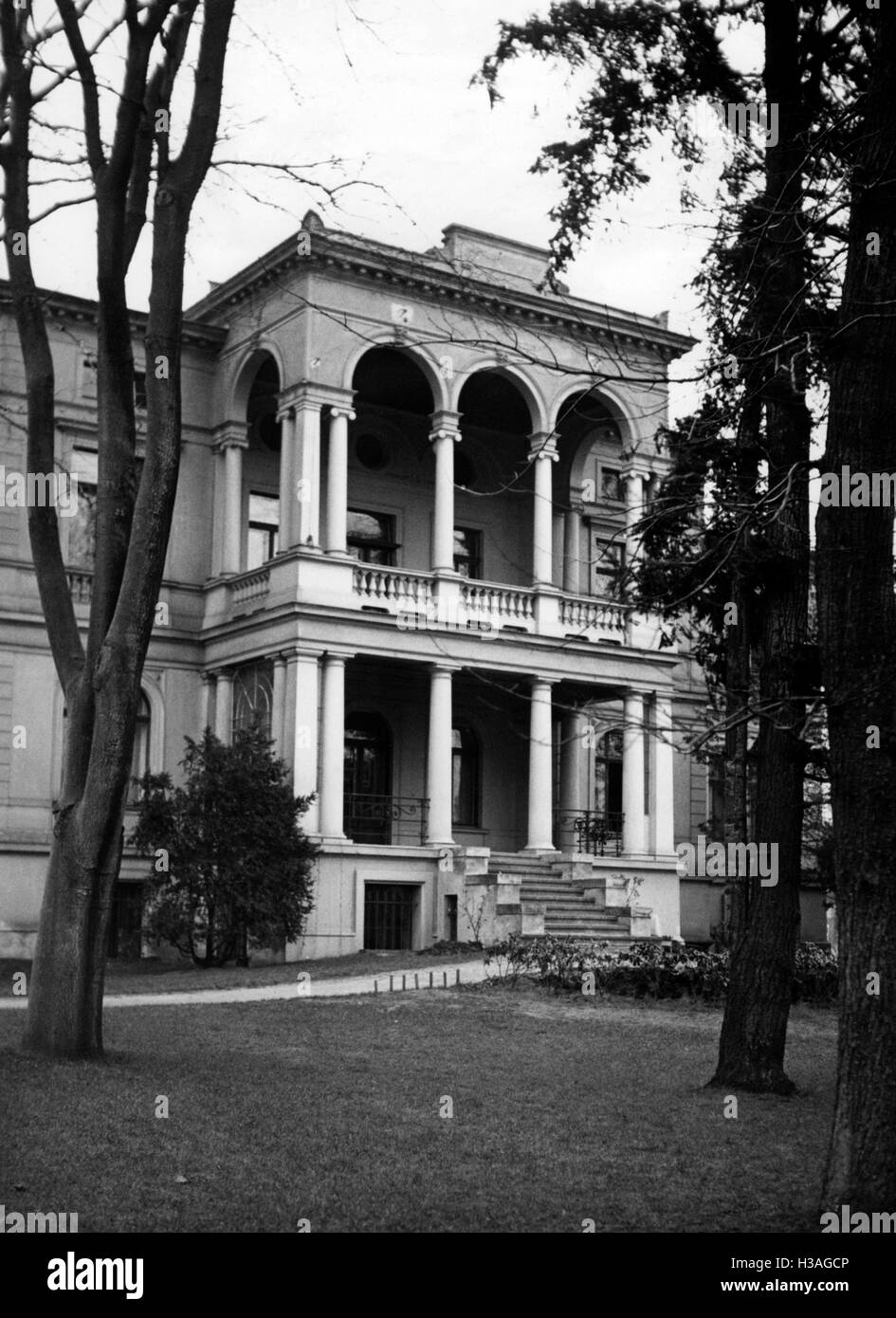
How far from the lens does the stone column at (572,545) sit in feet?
115

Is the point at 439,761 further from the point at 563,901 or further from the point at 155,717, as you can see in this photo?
the point at 155,717

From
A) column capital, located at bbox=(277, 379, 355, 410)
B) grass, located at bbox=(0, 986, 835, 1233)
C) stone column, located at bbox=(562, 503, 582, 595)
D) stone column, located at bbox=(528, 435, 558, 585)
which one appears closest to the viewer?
grass, located at bbox=(0, 986, 835, 1233)

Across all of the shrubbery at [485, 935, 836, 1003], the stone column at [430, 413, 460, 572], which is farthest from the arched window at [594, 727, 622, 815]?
the shrubbery at [485, 935, 836, 1003]

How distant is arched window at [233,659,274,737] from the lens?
97.9ft

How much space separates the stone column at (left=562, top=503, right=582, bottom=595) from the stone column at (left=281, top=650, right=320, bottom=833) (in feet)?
28.0

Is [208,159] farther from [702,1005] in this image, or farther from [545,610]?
[545,610]

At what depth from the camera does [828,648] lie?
819cm

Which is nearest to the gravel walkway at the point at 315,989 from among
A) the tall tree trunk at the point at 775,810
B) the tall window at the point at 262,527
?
the tall tree trunk at the point at 775,810

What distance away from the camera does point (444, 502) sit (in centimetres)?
3052

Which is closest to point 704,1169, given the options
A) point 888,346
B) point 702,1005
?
point 888,346

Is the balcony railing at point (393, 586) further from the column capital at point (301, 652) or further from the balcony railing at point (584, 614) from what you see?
the balcony railing at point (584, 614)

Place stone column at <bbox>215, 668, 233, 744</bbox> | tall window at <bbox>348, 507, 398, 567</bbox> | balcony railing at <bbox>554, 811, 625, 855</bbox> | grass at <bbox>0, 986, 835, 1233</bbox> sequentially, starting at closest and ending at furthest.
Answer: grass at <bbox>0, 986, 835, 1233</bbox> → stone column at <bbox>215, 668, 233, 744</bbox> → tall window at <bbox>348, 507, 398, 567</bbox> → balcony railing at <bbox>554, 811, 625, 855</bbox>

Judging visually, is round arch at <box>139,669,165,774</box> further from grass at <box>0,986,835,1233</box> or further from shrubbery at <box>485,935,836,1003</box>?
grass at <box>0,986,835,1233</box>

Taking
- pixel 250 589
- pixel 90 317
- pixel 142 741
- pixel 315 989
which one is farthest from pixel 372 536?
pixel 315 989
